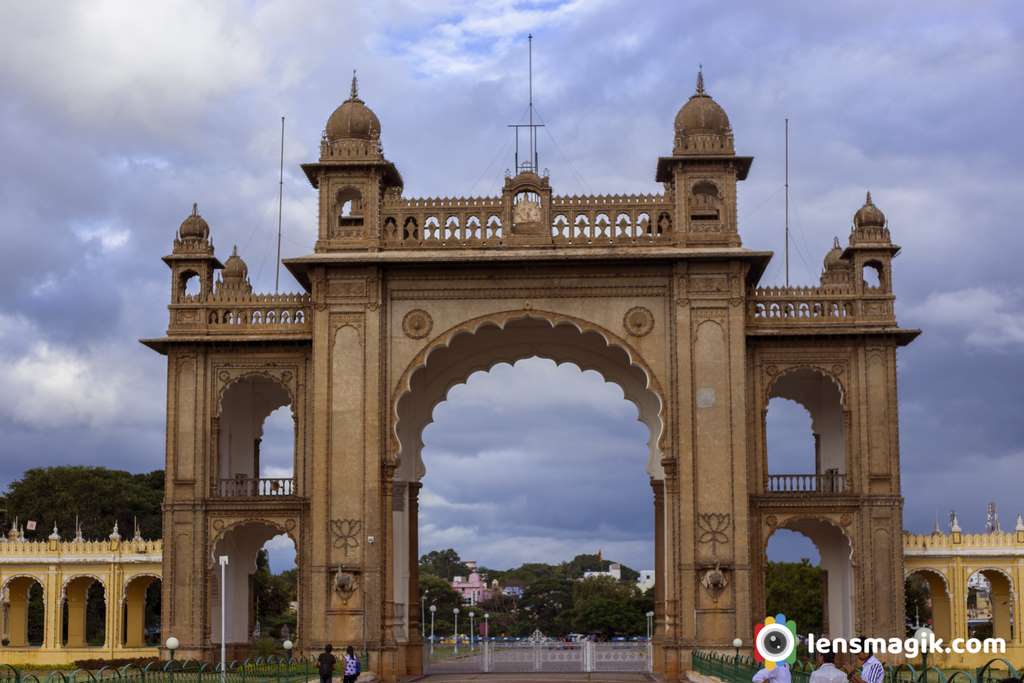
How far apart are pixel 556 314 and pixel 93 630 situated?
33.4 meters

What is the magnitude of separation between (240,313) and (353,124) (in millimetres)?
4693

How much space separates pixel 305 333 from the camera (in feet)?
106

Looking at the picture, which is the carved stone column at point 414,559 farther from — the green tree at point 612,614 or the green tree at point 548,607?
the green tree at point 548,607

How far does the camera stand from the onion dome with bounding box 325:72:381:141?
32625 millimetres

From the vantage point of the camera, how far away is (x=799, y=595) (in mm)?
64438

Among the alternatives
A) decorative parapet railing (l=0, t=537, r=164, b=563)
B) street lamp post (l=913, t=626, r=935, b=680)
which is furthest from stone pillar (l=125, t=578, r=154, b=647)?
street lamp post (l=913, t=626, r=935, b=680)

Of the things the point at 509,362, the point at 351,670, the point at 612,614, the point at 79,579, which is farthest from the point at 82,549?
the point at 612,614

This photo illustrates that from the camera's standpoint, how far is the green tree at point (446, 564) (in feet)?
473

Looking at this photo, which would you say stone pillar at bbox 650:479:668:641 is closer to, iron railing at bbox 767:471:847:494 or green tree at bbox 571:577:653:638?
iron railing at bbox 767:471:847:494

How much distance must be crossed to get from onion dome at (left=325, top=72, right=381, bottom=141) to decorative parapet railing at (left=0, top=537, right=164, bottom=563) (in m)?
10.8

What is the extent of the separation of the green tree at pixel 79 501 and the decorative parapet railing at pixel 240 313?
2879cm

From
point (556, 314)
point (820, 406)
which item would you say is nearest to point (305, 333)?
point (556, 314)

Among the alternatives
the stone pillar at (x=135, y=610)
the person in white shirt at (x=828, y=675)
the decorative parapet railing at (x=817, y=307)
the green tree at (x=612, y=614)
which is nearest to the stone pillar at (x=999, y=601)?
the decorative parapet railing at (x=817, y=307)

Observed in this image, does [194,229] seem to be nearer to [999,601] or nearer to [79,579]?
[79,579]
